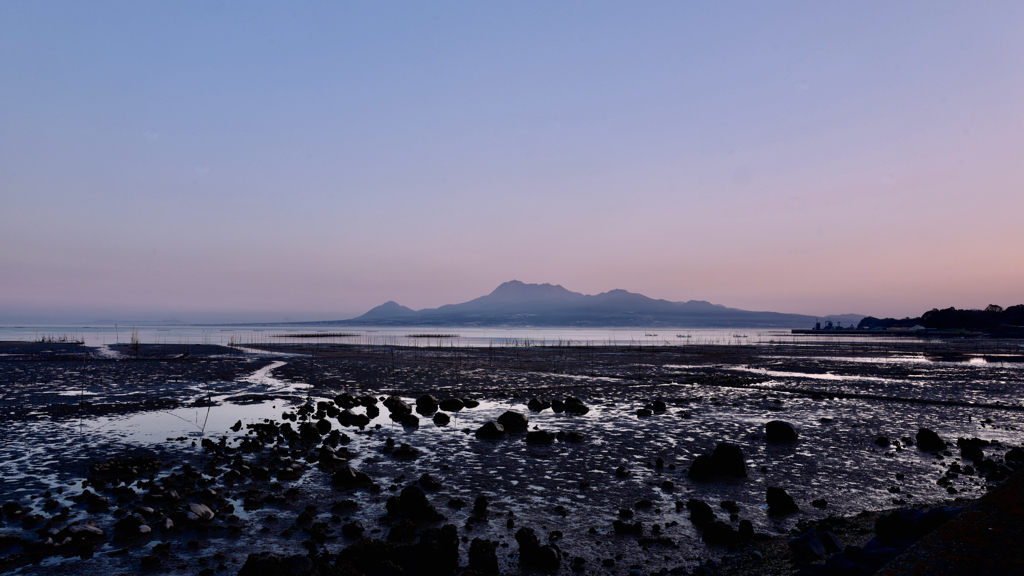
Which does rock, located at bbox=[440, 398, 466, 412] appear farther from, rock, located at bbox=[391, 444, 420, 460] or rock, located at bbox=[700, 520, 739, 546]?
rock, located at bbox=[700, 520, 739, 546]

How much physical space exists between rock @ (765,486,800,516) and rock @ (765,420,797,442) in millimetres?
6911

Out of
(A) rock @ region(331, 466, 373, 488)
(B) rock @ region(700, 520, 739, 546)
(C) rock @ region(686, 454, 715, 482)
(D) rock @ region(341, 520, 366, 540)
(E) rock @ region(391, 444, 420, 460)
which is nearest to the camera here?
(B) rock @ region(700, 520, 739, 546)

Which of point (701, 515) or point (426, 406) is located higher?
point (701, 515)

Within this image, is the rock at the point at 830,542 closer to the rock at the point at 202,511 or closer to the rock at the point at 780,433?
the rock at the point at 780,433

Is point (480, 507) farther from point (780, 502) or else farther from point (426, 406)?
point (426, 406)

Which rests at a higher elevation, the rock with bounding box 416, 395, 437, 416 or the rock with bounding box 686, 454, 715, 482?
the rock with bounding box 686, 454, 715, 482

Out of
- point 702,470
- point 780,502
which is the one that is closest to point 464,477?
point 702,470

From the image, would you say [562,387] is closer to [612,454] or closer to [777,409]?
[777,409]

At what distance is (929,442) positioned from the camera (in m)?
15.7

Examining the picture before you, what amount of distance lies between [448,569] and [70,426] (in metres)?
A: 17.5

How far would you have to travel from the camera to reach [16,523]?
9.39 m

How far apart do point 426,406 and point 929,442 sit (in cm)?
1748

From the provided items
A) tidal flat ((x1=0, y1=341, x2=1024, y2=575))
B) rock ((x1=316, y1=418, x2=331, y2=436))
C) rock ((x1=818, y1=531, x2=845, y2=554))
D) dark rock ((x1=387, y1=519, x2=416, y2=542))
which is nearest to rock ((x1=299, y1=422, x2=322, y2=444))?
tidal flat ((x1=0, y1=341, x2=1024, y2=575))

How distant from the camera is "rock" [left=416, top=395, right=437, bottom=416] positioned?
73.9 feet
